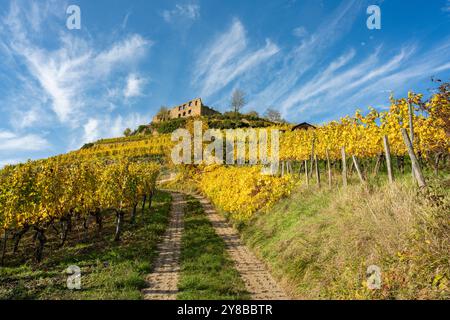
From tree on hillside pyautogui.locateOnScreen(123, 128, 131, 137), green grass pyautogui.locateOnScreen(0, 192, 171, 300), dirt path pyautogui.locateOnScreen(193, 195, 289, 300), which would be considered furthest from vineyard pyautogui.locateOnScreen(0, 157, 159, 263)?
tree on hillside pyautogui.locateOnScreen(123, 128, 131, 137)

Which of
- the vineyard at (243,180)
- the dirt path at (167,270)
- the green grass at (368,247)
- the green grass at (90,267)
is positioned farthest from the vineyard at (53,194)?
the green grass at (368,247)

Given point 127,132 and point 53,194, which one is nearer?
point 53,194

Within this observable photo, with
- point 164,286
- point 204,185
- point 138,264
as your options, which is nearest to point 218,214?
point 204,185

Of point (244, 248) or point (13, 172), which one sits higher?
point (13, 172)

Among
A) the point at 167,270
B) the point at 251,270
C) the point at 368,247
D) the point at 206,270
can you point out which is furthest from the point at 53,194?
the point at 368,247

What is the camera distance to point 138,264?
356 inches

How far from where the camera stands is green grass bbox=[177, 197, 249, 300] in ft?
22.1

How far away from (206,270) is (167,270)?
4.43 feet

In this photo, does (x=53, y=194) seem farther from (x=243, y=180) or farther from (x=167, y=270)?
(x=243, y=180)

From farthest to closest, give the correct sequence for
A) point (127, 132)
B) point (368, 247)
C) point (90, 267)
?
1. point (127, 132)
2. point (90, 267)
3. point (368, 247)

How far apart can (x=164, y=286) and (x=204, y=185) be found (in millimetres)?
17647

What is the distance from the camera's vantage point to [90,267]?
29.8 ft

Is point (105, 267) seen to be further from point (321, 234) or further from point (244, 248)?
point (321, 234)

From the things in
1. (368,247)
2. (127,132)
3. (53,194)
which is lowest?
(368,247)
